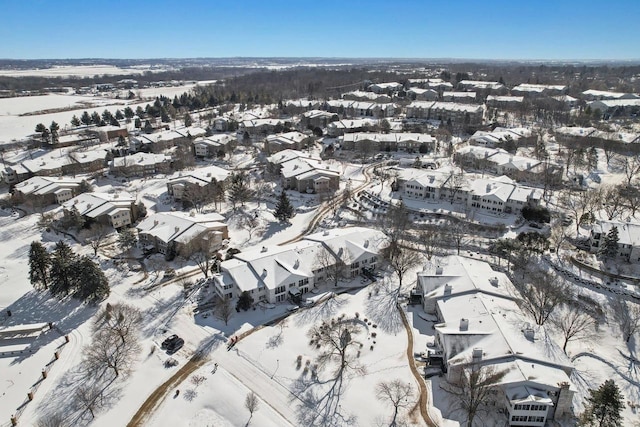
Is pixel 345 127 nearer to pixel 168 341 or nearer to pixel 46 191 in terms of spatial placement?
pixel 46 191

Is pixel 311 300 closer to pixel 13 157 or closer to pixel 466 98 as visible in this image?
pixel 13 157

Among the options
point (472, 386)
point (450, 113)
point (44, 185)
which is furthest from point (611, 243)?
point (44, 185)

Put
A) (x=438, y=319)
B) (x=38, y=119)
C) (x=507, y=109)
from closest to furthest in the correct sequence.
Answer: (x=438, y=319)
(x=507, y=109)
(x=38, y=119)

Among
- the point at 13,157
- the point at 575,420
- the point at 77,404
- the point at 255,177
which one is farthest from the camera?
the point at 13,157

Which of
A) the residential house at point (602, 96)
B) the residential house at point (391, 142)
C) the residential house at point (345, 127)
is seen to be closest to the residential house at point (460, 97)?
the residential house at point (602, 96)

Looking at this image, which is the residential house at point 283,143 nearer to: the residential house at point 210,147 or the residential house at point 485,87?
the residential house at point 210,147

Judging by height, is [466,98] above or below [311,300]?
above

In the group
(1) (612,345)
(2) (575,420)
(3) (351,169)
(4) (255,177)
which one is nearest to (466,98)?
(3) (351,169)

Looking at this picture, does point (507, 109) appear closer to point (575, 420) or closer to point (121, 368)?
point (575, 420)

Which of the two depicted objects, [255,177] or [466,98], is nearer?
[255,177]
